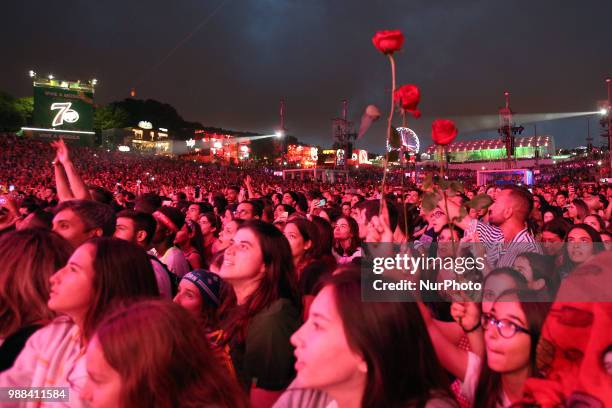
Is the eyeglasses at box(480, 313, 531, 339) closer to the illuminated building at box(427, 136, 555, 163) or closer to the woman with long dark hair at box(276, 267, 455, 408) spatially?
the woman with long dark hair at box(276, 267, 455, 408)

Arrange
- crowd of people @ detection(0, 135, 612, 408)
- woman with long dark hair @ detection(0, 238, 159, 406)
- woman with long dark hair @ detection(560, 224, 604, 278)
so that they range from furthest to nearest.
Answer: woman with long dark hair @ detection(560, 224, 604, 278)
woman with long dark hair @ detection(0, 238, 159, 406)
crowd of people @ detection(0, 135, 612, 408)

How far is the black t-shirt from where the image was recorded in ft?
7.55

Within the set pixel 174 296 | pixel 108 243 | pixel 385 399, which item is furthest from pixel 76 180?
pixel 385 399

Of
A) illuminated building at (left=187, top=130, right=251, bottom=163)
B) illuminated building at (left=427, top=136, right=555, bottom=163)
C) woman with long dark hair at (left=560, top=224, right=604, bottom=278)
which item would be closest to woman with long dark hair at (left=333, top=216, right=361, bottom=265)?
woman with long dark hair at (left=560, top=224, right=604, bottom=278)

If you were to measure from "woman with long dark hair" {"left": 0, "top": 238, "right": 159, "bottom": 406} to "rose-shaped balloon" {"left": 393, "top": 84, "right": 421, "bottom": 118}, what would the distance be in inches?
52.0

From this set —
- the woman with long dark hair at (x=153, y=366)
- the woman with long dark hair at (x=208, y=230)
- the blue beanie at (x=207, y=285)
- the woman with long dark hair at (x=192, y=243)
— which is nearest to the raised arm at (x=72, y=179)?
the woman with long dark hair at (x=192, y=243)

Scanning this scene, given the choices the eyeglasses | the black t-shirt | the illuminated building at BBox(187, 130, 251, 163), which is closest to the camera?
the eyeglasses

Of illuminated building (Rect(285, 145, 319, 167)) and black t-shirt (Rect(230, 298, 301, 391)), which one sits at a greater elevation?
illuminated building (Rect(285, 145, 319, 167))

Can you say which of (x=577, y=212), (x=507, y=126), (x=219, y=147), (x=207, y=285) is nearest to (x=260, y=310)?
(x=207, y=285)

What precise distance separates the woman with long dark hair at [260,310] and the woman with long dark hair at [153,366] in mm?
627

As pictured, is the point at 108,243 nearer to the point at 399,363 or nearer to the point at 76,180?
the point at 399,363

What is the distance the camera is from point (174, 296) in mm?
3463

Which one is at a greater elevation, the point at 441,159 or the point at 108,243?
the point at 441,159

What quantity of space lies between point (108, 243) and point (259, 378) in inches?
39.3
